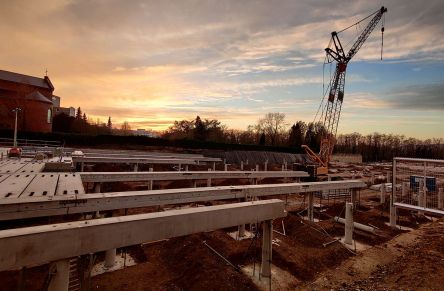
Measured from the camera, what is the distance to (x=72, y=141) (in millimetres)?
41000

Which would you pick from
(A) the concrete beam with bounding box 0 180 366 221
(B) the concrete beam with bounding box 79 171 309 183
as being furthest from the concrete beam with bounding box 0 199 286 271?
(B) the concrete beam with bounding box 79 171 309 183

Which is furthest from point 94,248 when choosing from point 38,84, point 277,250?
point 38,84

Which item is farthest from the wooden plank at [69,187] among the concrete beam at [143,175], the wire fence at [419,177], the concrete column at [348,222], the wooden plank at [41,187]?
the wire fence at [419,177]

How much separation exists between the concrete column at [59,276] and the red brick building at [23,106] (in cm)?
4362

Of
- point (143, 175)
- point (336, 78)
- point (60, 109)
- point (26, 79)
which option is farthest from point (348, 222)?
point (60, 109)

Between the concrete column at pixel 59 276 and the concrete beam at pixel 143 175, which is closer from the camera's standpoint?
the concrete column at pixel 59 276

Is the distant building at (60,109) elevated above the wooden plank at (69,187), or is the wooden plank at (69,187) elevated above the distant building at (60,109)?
the distant building at (60,109)

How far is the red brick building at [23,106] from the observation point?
40.8 metres

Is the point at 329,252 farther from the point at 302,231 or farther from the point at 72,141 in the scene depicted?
the point at 72,141

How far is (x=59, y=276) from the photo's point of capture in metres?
2.89

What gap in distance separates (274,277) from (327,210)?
27.0 ft

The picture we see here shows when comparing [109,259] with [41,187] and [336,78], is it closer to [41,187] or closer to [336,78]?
[41,187]

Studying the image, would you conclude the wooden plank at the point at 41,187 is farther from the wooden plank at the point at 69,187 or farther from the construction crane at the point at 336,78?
the construction crane at the point at 336,78

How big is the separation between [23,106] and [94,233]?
4869cm
